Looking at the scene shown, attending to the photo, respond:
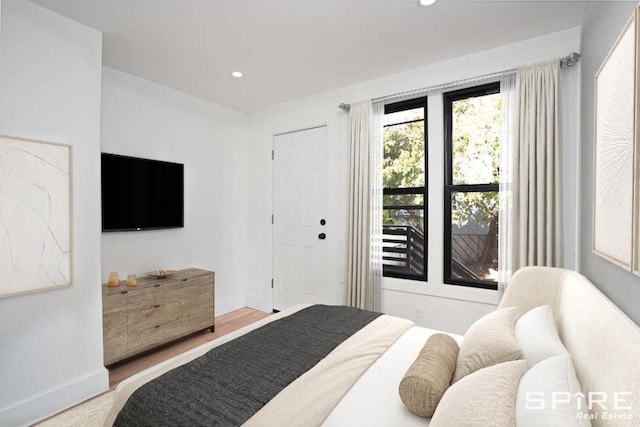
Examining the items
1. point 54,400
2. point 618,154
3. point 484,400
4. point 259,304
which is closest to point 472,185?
point 618,154

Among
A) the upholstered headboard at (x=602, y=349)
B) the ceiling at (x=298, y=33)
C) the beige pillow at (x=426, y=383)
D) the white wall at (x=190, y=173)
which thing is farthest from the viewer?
the white wall at (x=190, y=173)

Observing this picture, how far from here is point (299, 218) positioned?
3752mm

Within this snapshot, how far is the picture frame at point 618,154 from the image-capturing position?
1083mm

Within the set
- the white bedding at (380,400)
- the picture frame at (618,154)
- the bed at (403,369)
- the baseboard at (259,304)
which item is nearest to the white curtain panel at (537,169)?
the bed at (403,369)

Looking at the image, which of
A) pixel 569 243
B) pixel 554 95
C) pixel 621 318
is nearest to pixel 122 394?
pixel 621 318

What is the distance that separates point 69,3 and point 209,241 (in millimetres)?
2534

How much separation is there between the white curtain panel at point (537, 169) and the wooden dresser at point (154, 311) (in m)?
2.97

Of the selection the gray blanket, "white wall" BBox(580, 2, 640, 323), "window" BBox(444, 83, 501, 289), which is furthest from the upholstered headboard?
"window" BBox(444, 83, 501, 289)

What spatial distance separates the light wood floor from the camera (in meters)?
2.55

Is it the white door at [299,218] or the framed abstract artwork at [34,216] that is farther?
the white door at [299,218]

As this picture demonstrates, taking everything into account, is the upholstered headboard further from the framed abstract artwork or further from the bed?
the framed abstract artwork

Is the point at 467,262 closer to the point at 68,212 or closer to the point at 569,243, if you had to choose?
the point at 569,243

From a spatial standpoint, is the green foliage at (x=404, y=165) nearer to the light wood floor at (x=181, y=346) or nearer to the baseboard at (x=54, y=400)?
the light wood floor at (x=181, y=346)

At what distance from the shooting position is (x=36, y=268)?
195cm
